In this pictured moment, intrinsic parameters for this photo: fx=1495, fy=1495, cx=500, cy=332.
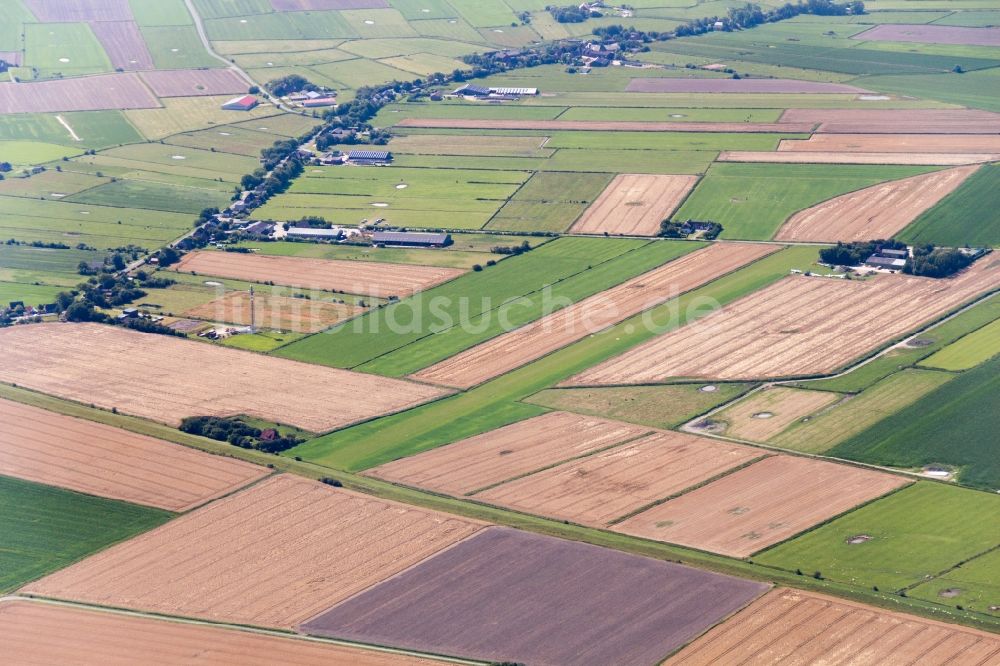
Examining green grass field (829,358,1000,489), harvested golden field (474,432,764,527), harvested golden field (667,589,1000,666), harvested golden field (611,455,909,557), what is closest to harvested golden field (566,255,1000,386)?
green grass field (829,358,1000,489)

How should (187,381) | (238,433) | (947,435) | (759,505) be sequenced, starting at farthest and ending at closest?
1. (187,381)
2. (238,433)
3. (947,435)
4. (759,505)

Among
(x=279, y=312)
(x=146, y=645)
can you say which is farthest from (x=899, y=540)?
(x=279, y=312)

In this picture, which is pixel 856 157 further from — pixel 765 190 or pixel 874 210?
pixel 874 210

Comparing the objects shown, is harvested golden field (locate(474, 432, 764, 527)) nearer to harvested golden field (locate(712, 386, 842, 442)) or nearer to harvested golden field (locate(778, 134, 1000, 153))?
harvested golden field (locate(712, 386, 842, 442))

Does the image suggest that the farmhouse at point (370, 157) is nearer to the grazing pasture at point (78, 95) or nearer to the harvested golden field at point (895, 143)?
the grazing pasture at point (78, 95)

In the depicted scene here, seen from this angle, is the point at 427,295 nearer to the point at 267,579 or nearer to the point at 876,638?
the point at 267,579

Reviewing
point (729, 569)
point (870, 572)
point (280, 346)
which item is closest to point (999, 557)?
point (870, 572)
